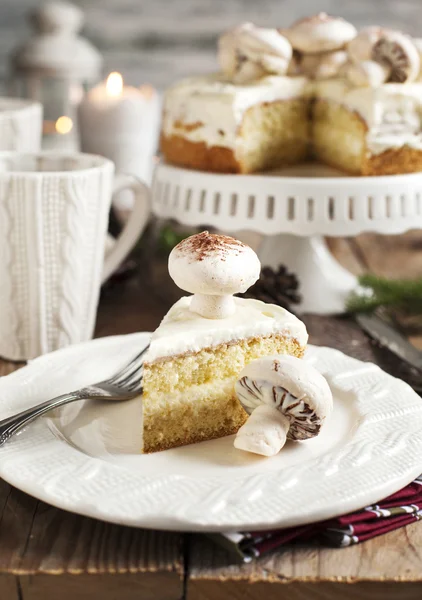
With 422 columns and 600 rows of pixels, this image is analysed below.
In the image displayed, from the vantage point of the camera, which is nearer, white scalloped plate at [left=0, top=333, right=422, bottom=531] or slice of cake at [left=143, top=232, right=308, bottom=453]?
white scalloped plate at [left=0, top=333, right=422, bottom=531]

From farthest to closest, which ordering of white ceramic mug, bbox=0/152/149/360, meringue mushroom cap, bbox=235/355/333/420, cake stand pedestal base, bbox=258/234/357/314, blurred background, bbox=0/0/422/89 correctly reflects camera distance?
blurred background, bbox=0/0/422/89 → cake stand pedestal base, bbox=258/234/357/314 → white ceramic mug, bbox=0/152/149/360 → meringue mushroom cap, bbox=235/355/333/420

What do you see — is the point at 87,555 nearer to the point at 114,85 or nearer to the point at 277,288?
the point at 277,288

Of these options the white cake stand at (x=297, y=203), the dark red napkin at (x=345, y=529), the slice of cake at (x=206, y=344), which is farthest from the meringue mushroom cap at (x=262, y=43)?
the dark red napkin at (x=345, y=529)

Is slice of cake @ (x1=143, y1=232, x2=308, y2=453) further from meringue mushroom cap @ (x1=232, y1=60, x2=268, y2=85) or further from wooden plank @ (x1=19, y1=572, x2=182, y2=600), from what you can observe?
meringue mushroom cap @ (x1=232, y1=60, x2=268, y2=85)

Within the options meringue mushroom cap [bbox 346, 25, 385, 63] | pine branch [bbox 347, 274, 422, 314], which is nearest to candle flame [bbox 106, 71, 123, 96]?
meringue mushroom cap [bbox 346, 25, 385, 63]

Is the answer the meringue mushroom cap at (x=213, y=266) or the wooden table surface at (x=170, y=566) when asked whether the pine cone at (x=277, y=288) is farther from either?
the wooden table surface at (x=170, y=566)
